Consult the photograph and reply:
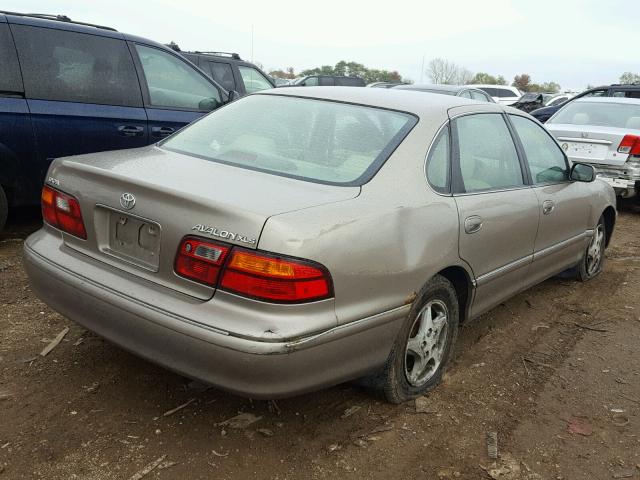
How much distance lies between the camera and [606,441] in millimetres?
2889

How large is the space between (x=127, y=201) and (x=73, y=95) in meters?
2.98

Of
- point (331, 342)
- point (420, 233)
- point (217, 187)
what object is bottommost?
point (331, 342)

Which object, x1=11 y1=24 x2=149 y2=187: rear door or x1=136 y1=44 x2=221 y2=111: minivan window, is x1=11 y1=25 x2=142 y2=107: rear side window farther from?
x1=136 y1=44 x2=221 y2=111: minivan window

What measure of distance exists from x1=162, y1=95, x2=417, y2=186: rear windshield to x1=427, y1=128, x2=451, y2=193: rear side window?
0.57 ft

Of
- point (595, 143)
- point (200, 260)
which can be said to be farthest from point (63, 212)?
point (595, 143)

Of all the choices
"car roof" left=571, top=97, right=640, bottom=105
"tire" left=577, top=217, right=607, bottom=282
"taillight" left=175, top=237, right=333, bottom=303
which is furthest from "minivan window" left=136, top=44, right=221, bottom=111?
"car roof" left=571, top=97, right=640, bottom=105

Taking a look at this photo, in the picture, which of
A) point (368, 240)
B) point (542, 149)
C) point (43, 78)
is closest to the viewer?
point (368, 240)

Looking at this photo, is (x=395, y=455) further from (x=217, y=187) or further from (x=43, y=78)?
(x=43, y=78)

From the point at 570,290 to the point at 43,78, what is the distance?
4518 mm

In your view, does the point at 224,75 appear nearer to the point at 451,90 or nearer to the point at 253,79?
the point at 253,79

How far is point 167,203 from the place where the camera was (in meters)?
2.49

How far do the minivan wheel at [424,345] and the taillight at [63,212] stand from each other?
59.5 inches

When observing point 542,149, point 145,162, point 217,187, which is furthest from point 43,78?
point 542,149

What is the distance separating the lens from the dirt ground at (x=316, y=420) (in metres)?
2.55
